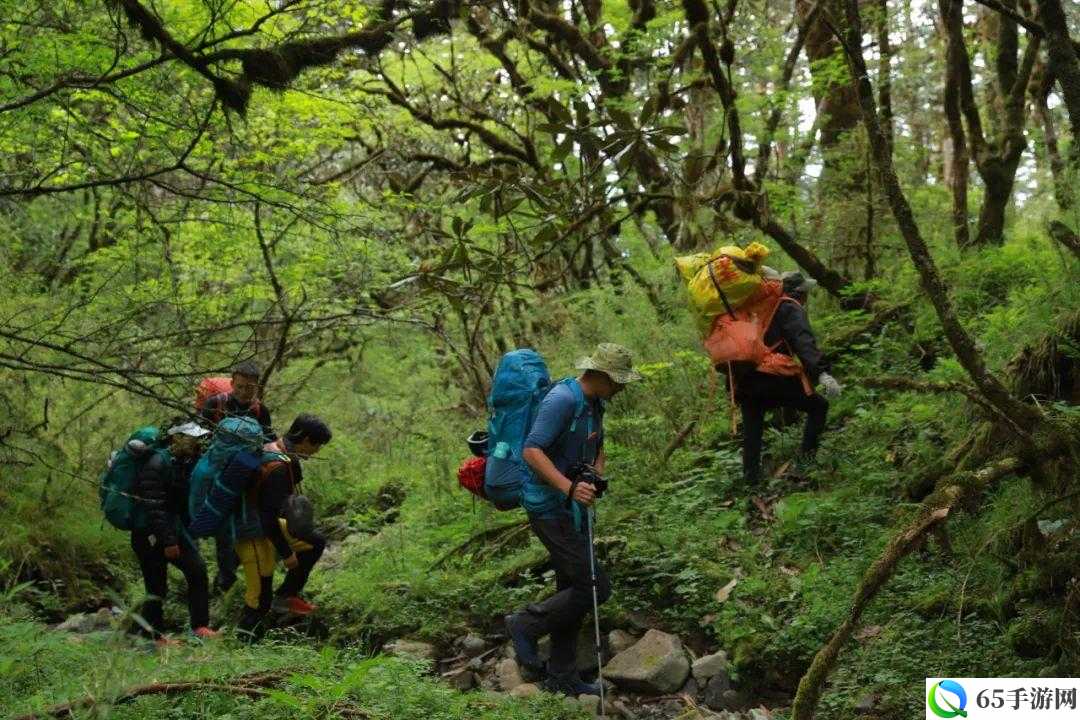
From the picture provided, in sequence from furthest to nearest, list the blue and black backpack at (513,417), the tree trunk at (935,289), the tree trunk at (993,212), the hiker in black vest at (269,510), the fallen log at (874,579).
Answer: the tree trunk at (993,212) → the hiker in black vest at (269,510) → the blue and black backpack at (513,417) → the tree trunk at (935,289) → the fallen log at (874,579)

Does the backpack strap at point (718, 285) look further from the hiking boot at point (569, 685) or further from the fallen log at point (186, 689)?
the fallen log at point (186, 689)

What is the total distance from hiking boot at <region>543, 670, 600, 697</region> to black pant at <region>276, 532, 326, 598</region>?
2.48 meters

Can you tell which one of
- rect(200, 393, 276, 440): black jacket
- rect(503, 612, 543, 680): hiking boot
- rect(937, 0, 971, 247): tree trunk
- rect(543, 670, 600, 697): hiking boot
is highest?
rect(937, 0, 971, 247): tree trunk

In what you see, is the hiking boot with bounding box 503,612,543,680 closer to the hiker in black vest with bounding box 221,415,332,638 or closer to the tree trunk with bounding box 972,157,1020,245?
the hiker in black vest with bounding box 221,415,332,638

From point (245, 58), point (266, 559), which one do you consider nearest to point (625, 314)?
point (266, 559)

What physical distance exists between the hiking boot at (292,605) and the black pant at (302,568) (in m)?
0.04

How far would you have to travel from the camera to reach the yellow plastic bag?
7727 millimetres

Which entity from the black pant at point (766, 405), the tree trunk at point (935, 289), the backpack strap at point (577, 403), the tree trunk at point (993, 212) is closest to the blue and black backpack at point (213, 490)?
the backpack strap at point (577, 403)

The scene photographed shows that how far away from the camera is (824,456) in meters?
8.26

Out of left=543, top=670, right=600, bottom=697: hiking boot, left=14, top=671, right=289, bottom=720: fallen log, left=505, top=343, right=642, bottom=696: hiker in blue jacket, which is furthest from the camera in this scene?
left=543, top=670, right=600, bottom=697: hiking boot

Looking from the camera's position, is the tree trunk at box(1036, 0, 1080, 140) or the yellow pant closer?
the tree trunk at box(1036, 0, 1080, 140)

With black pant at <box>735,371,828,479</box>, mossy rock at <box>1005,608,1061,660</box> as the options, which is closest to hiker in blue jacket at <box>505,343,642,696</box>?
black pant at <box>735,371,828,479</box>

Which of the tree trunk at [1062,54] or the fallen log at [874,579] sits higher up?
the tree trunk at [1062,54]

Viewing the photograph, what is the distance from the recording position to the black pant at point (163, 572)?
7.84 metres
